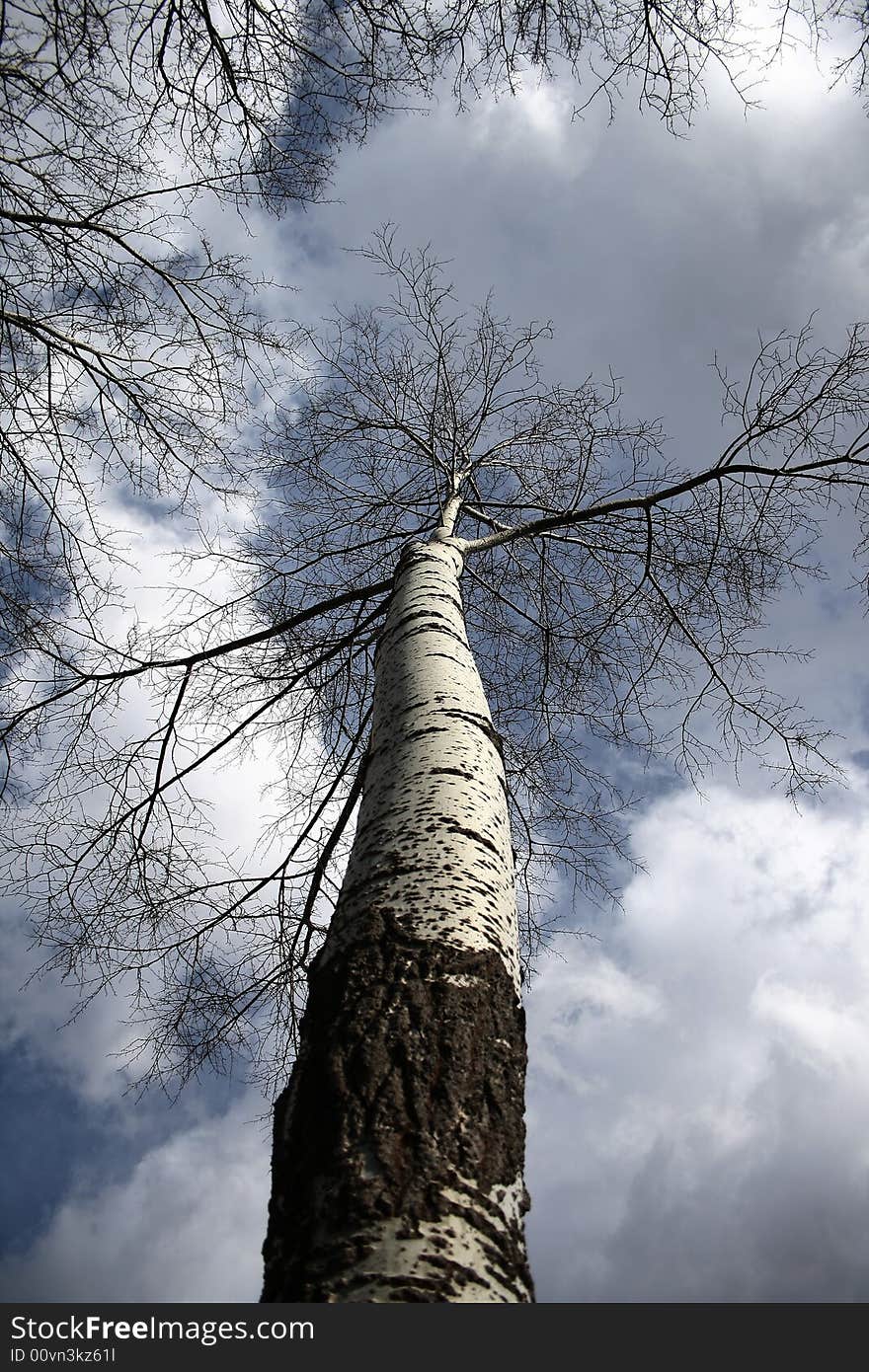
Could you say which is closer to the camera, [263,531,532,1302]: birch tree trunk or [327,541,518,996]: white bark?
[263,531,532,1302]: birch tree trunk

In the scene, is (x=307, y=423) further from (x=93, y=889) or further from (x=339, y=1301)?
(x=339, y=1301)

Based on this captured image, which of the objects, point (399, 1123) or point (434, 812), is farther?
point (434, 812)

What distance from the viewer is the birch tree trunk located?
978 mm

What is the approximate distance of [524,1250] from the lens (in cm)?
111

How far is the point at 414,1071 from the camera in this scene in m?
1.17

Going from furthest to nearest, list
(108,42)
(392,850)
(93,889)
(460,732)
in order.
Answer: (93,889)
(108,42)
(460,732)
(392,850)

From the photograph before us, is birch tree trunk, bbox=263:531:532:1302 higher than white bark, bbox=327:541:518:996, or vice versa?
white bark, bbox=327:541:518:996

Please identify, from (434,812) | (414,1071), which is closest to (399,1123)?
(414,1071)

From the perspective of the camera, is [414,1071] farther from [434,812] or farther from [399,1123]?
[434,812]

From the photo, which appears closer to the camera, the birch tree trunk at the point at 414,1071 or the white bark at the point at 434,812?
the birch tree trunk at the point at 414,1071

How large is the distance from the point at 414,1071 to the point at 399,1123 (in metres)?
0.08

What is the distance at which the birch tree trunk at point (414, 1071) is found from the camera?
978mm
